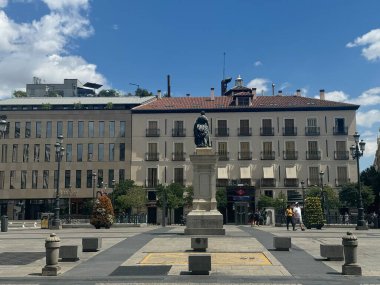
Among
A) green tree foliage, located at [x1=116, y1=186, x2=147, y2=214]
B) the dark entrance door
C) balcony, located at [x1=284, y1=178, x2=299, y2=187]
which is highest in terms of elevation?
balcony, located at [x1=284, y1=178, x2=299, y2=187]

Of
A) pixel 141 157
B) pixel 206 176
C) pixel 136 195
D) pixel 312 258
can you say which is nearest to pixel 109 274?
pixel 312 258

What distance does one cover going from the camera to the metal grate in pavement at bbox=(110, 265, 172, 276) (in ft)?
39.1

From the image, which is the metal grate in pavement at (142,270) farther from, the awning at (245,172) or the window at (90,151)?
the window at (90,151)

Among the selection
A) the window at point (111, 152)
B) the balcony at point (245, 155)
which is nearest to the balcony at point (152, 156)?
the window at point (111, 152)

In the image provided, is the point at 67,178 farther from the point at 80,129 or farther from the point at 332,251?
the point at 332,251

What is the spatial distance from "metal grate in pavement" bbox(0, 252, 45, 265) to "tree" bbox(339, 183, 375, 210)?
4597cm

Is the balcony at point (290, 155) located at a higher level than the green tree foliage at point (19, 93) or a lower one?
lower

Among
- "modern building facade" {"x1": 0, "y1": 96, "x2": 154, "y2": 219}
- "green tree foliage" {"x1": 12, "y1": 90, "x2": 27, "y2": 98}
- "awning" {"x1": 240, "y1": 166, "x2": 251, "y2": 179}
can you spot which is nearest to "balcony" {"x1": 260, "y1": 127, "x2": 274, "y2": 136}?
"awning" {"x1": 240, "y1": 166, "x2": 251, "y2": 179}

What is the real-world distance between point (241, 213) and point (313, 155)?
14.2m

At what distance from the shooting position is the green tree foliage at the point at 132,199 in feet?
183

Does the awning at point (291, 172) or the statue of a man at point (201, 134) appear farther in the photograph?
the awning at point (291, 172)

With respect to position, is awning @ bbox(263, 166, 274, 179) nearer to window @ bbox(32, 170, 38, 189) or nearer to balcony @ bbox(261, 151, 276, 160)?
balcony @ bbox(261, 151, 276, 160)

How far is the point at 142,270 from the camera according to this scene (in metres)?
12.5

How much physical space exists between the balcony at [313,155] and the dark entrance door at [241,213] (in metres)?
11.7
